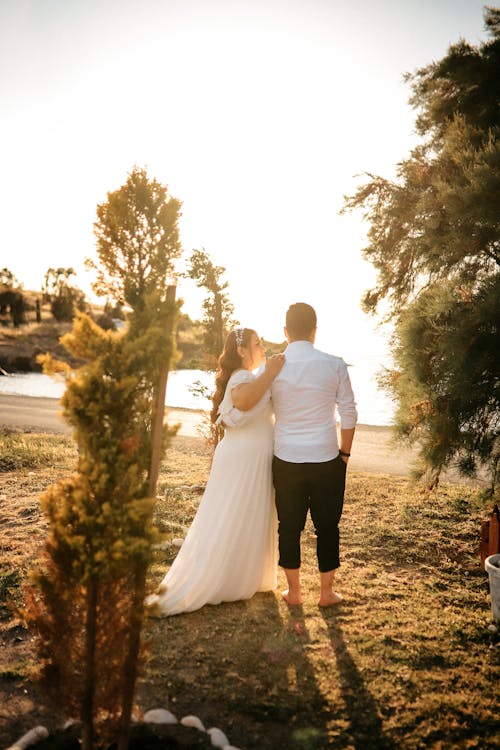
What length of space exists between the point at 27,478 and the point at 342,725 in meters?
6.52

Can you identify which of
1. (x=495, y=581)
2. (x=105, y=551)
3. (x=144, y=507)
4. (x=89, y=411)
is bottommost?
(x=495, y=581)

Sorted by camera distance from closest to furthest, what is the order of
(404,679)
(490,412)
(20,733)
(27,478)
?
(20,733) → (404,679) → (490,412) → (27,478)

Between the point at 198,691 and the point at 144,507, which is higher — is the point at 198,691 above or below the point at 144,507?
below

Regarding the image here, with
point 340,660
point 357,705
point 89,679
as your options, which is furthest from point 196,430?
point 89,679

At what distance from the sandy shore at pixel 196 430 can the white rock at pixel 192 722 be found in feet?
17.6

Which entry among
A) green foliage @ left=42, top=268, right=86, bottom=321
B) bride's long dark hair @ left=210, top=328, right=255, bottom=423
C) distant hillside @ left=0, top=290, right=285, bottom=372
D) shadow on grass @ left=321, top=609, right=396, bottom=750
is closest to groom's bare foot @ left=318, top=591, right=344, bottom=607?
shadow on grass @ left=321, top=609, right=396, bottom=750

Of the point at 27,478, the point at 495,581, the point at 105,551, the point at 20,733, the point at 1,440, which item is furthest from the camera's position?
the point at 1,440

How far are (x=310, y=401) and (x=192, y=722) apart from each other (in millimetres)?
2085

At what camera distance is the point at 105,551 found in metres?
2.11

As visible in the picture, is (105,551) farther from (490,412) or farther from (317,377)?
(490,412)

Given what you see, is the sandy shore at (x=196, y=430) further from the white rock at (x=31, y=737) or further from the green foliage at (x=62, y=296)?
the green foliage at (x=62, y=296)

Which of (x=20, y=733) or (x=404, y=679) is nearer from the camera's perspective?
(x=20, y=733)

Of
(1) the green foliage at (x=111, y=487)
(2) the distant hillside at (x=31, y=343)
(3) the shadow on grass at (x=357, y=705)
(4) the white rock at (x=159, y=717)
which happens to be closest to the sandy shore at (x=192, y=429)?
(3) the shadow on grass at (x=357, y=705)

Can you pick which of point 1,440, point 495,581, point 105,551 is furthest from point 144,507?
point 1,440
